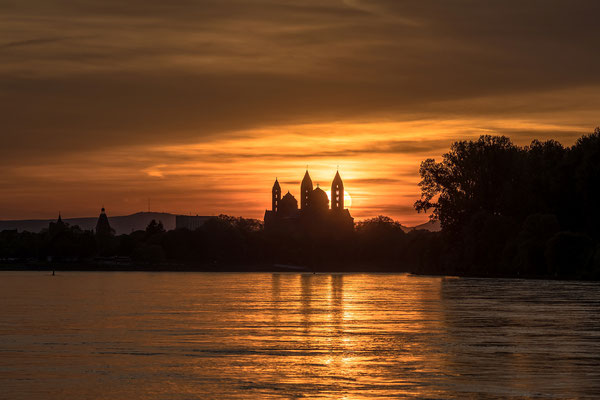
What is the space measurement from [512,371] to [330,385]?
6.62m

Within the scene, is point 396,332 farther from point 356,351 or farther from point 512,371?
point 512,371

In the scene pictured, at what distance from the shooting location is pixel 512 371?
31.1 meters

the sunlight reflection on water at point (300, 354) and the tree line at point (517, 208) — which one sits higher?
the tree line at point (517, 208)

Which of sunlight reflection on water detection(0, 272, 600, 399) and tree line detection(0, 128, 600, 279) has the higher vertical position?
tree line detection(0, 128, 600, 279)

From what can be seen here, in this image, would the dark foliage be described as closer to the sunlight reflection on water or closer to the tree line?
the tree line

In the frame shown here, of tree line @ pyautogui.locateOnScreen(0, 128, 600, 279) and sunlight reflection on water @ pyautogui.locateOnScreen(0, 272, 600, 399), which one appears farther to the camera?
tree line @ pyautogui.locateOnScreen(0, 128, 600, 279)

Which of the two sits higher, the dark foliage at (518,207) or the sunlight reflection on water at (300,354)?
the dark foliage at (518,207)

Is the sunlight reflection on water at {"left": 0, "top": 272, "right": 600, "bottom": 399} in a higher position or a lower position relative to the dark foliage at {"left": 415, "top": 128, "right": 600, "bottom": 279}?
lower

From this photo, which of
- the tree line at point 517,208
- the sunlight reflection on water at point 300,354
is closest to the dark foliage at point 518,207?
the tree line at point 517,208

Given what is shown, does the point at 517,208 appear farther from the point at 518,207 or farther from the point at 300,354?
the point at 300,354

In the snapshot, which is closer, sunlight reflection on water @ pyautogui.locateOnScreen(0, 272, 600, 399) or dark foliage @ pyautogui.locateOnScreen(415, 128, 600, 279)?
sunlight reflection on water @ pyautogui.locateOnScreen(0, 272, 600, 399)

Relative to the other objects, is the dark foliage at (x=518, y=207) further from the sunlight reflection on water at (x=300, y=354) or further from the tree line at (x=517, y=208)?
the sunlight reflection on water at (x=300, y=354)

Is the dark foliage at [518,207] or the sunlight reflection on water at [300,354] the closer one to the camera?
the sunlight reflection on water at [300,354]

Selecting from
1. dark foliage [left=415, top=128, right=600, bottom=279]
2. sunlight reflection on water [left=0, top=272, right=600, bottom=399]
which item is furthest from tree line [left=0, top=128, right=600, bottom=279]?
sunlight reflection on water [left=0, top=272, right=600, bottom=399]
